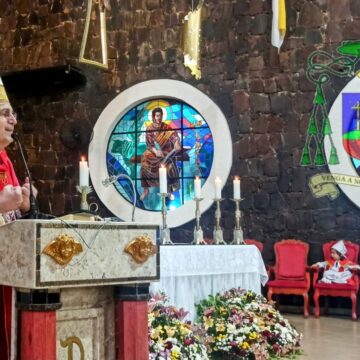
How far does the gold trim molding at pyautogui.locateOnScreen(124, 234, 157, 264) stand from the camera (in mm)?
2137

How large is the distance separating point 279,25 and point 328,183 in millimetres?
2095

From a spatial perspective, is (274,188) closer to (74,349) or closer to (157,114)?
(157,114)

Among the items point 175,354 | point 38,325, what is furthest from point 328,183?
point 38,325

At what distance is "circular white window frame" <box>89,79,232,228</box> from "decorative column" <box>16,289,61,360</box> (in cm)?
651

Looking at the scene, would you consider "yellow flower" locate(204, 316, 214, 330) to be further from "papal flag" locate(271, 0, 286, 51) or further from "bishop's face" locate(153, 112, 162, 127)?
"bishop's face" locate(153, 112, 162, 127)

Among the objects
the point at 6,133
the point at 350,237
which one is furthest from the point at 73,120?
the point at 6,133

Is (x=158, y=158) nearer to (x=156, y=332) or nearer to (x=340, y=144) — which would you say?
(x=340, y=144)

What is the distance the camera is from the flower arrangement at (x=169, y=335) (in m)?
3.44

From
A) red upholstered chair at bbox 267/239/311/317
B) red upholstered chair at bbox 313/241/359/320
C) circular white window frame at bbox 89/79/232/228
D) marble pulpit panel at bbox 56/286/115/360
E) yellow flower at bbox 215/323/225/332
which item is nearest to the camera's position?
marble pulpit panel at bbox 56/286/115/360

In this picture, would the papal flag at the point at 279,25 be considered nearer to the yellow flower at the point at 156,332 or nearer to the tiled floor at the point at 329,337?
the tiled floor at the point at 329,337

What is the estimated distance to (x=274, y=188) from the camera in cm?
814

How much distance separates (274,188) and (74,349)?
20.7 ft

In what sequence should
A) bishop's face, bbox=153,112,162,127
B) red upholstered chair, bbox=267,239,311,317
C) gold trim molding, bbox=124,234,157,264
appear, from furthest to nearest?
bishop's face, bbox=153,112,162,127
red upholstered chair, bbox=267,239,311,317
gold trim molding, bbox=124,234,157,264

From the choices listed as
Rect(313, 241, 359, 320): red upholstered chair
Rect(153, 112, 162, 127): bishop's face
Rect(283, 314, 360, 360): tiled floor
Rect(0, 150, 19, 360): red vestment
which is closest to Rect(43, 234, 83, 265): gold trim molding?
Rect(0, 150, 19, 360): red vestment
